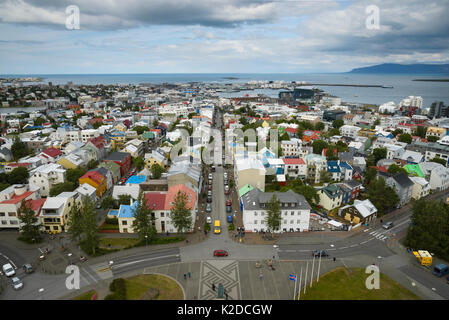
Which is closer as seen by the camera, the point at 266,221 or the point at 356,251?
the point at 356,251

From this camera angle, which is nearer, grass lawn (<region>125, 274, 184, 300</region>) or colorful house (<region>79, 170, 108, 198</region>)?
Answer: grass lawn (<region>125, 274, 184, 300</region>)

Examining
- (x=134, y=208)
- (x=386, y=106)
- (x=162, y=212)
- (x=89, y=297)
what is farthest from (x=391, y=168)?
(x=386, y=106)

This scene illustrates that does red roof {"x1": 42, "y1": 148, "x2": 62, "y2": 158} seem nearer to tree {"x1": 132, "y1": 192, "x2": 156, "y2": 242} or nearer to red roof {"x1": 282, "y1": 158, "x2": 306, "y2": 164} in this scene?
tree {"x1": 132, "y1": 192, "x2": 156, "y2": 242}

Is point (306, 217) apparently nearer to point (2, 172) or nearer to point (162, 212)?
point (162, 212)

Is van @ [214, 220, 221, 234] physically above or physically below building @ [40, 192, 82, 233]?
below

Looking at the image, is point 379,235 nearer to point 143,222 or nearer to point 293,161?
point 293,161

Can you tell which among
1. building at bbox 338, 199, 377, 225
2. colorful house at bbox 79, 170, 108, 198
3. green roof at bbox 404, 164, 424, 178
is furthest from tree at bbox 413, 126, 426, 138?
colorful house at bbox 79, 170, 108, 198

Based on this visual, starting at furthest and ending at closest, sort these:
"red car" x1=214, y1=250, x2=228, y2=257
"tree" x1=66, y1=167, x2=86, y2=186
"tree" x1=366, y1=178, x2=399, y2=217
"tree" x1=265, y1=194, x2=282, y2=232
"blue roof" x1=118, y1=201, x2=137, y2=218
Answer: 1. "tree" x1=66, y1=167, x2=86, y2=186
2. "tree" x1=366, y1=178, x2=399, y2=217
3. "blue roof" x1=118, y1=201, x2=137, y2=218
4. "tree" x1=265, y1=194, x2=282, y2=232
5. "red car" x1=214, y1=250, x2=228, y2=257
